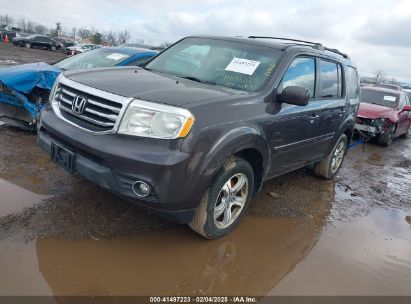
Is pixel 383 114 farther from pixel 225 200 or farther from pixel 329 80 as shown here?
pixel 225 200

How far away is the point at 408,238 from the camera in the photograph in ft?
14.8

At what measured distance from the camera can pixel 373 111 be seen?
33.3ft

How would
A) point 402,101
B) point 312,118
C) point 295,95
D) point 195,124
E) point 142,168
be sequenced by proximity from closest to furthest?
point 142,168 → point 195,124 → point 295,95 → point 312,118 → point 402,101

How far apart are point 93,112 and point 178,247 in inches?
54.7

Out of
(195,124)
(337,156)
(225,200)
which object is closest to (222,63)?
(195,124)

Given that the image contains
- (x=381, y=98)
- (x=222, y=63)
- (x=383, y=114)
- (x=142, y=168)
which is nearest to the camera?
(x=142, y=168)

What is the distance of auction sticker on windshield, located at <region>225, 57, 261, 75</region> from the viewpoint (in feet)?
13.4

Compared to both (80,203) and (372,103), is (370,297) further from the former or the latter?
(372,103)

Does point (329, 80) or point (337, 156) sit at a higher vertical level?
point (329, 80)

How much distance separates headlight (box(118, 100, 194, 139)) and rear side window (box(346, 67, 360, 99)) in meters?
3.74

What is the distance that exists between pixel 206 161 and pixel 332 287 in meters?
1.48

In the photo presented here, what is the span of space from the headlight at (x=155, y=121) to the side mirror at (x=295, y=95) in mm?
1223

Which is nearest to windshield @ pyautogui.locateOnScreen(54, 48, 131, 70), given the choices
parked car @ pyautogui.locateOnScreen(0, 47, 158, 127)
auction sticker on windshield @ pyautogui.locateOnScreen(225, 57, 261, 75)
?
parked car @ pyautogui.locateOnScreen(0, 47, 158, 127)

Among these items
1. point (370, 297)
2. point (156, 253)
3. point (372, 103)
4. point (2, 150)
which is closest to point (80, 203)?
point (156, 253)
